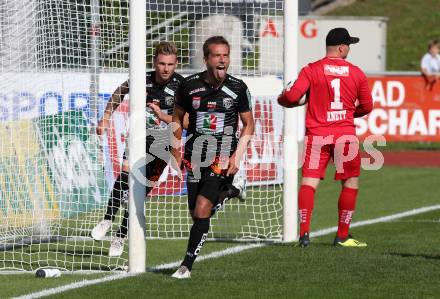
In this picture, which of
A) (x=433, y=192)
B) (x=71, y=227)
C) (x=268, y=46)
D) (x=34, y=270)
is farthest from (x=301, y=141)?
(x=34, y=270)

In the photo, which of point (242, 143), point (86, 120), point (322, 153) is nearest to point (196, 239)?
point (242, 143)

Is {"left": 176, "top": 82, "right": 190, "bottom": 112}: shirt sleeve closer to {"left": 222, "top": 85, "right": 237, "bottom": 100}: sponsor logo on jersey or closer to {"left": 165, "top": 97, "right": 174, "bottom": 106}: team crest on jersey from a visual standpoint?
{"left": 222, "top": 85, "right": 237, "bottom": 100}: sponsor logo on jersey

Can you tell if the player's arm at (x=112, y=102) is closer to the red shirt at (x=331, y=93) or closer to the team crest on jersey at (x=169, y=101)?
the team crest on jersey at (x=169, y=101)

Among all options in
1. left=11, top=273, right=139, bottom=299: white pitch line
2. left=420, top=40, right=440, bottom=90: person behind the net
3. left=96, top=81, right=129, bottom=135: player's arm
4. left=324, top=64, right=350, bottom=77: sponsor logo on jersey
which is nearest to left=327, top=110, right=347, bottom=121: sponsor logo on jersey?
left=324, top=64, right=350, bottom=77: sponsor logo on jersey

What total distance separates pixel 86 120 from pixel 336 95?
294 centimetres

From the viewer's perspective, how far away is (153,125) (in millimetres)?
12203

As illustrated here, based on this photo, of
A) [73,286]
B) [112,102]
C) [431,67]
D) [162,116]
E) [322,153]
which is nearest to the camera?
[73,286]

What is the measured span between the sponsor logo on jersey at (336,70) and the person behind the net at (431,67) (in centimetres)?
1367

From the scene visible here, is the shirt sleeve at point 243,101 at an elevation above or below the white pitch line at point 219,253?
above

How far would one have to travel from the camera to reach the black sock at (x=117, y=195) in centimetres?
1191

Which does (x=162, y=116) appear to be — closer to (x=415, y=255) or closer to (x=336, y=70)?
(x=336, y=70)

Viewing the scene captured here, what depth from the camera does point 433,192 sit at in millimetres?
17969

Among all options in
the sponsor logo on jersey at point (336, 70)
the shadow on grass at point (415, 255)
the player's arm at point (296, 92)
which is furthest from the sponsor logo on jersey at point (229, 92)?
the shadow on grass at point (415, 255)

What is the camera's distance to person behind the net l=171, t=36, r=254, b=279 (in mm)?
9820
